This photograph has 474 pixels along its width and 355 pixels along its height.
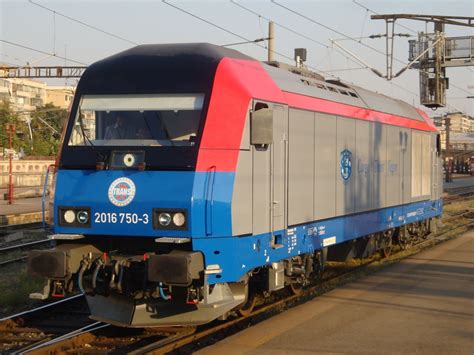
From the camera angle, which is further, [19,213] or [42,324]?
[19,213]

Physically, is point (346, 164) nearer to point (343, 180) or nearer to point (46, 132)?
point (343, 180)

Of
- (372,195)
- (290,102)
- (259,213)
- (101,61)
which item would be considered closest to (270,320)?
(259,213)

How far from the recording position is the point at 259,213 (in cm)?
825

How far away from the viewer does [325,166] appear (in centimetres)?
1039

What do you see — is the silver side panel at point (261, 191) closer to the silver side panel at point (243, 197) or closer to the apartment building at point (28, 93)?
the silver side panel at point (243, 197)

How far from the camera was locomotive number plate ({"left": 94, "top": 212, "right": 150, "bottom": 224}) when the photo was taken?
295 inches

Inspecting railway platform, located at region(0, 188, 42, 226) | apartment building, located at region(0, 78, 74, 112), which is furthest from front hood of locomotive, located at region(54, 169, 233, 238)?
apartment building, located at region(0, 78, 74, 112)

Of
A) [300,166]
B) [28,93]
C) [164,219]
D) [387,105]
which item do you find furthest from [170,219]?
[28,93]

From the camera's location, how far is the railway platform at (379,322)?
276 inches

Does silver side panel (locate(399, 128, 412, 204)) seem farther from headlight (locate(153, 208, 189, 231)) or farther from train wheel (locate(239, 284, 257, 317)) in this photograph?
headlight (locate(153, 208, 189, 231))

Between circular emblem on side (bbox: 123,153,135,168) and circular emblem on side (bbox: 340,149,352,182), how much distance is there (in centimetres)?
450

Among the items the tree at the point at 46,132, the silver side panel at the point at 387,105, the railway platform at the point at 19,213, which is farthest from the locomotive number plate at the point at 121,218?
the tree at the point at 46,132

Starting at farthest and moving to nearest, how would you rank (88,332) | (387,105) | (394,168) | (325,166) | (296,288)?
(394,168), (387,105), (296,288), (325,166), (88,332)

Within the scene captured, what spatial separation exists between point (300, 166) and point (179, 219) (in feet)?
8.93
